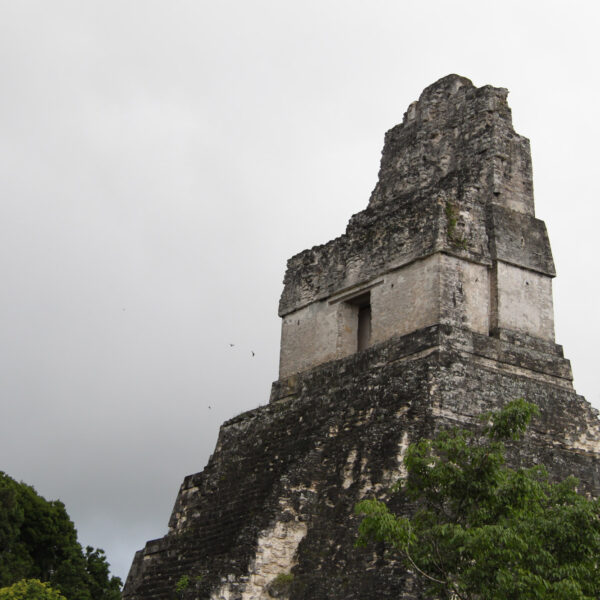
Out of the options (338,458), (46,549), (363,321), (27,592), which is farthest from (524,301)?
(46,549)

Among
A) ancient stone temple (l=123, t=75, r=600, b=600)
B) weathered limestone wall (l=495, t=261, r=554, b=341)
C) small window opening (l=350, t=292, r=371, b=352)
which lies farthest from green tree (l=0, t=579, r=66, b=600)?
weathered limestone wall (l=495, t=261, r=554, b=341)

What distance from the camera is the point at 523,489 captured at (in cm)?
938

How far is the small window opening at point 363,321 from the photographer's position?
15477mm

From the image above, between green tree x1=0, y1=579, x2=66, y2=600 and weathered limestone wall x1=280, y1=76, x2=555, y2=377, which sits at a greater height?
weathered limestone wall x1=280, y1=76, x2=555, y2=377

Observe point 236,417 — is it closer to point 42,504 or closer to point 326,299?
point 326,299

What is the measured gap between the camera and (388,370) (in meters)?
13.4

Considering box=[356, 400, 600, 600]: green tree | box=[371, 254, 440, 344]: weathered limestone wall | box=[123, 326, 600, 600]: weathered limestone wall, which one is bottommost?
box=[356, 400, 600, 600]: green tree

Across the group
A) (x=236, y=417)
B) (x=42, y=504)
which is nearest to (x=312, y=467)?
(x=236, y=417)

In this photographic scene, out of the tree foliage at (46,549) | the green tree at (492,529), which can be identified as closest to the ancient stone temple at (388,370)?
the green tree at (492,529)

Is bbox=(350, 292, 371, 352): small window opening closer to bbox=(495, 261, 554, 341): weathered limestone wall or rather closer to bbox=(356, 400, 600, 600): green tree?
bbox=(495, 261, 554, 341): weathered limestone wall

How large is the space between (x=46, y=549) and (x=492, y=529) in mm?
22057

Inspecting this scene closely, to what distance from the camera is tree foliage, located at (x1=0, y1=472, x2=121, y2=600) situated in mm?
26781

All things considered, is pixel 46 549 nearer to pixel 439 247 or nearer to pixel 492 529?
pixel 439 247

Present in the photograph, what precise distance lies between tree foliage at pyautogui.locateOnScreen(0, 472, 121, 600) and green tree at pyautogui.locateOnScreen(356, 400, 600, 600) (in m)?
18.5
